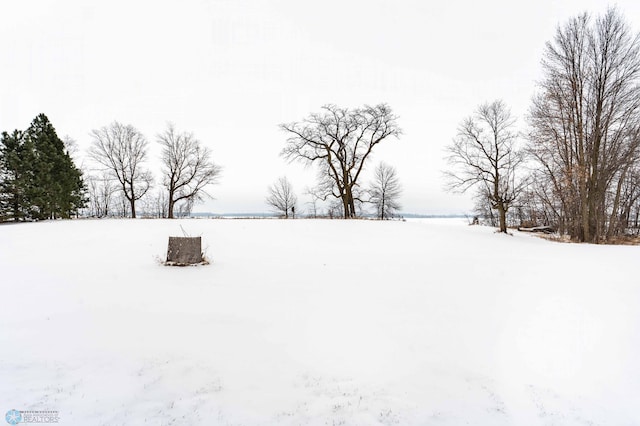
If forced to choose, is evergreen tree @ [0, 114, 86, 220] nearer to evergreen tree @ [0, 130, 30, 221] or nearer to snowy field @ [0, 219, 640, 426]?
evergreen tree @ [0, 130, 30, 221]

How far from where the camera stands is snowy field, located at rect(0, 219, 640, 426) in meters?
3.19

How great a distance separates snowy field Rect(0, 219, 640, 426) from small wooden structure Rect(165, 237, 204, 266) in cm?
38

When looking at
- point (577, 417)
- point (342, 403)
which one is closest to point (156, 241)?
point (342, 403)

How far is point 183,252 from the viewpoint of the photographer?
830cm

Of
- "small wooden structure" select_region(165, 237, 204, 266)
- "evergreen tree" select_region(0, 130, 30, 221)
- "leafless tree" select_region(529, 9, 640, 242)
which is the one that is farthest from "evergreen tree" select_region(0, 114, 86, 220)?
"leafless tree" select_region(529, 9, 640, 242)

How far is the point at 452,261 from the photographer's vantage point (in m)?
9.66

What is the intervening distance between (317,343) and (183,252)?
223 inches

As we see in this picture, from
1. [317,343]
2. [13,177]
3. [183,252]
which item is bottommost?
[317,343]

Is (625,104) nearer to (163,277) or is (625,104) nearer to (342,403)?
(342,403)

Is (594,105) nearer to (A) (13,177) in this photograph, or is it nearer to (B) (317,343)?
(B) (317,343)

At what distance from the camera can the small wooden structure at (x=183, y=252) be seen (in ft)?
27.0

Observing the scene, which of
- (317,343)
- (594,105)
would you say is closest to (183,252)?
(317,343)

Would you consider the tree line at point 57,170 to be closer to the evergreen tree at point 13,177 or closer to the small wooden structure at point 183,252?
the evergreen tree at point 13,177

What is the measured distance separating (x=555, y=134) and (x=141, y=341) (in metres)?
23.2
